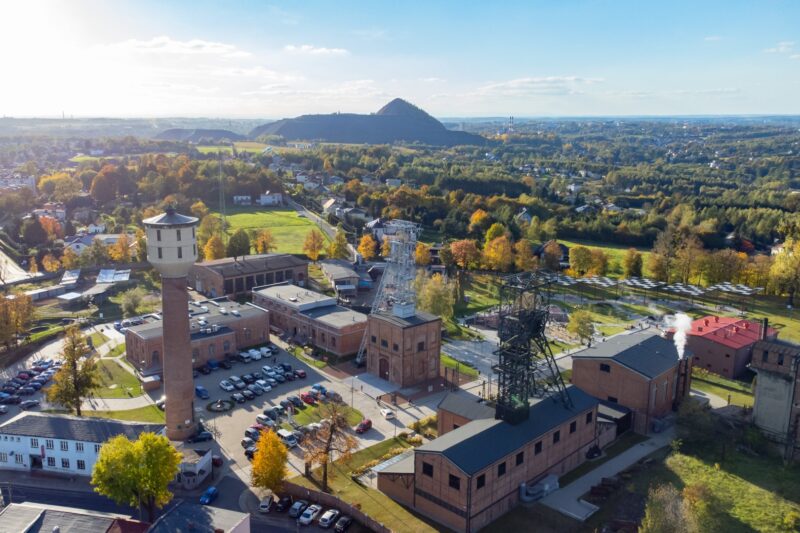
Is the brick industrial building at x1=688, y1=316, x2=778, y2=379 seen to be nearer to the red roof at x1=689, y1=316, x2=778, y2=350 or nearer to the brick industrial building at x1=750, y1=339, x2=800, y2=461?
the red roof at x1=689, y1=316, x2=778, y2=350

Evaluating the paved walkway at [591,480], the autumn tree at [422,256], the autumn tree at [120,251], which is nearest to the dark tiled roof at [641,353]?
the paved walkway at [591,480]

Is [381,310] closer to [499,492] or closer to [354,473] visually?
[354,473]

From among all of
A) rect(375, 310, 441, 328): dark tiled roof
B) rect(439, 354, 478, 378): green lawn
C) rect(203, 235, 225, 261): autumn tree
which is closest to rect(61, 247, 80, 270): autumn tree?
rect(203, 235, 225, 261): autumn tree

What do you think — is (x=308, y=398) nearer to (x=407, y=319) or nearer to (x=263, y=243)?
(x=407, y=319)

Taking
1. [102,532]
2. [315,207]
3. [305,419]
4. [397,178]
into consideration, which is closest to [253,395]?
[305,419]

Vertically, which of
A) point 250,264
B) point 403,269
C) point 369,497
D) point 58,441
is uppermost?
point 403,269

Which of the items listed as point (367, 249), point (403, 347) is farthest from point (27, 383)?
point (367, 249)

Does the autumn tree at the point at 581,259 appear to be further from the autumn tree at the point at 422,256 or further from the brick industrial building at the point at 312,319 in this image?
the brick industrial building at the point at 312,319

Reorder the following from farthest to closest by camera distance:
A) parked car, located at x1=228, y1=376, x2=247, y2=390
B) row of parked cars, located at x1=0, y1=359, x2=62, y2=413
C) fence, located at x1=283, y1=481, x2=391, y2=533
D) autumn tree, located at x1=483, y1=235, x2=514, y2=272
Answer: autumn tree, located at x1=483, y1=235, x2=514, y2=272 → parked car, located at x1=228, y1=376, x2=247, y2=390 → row of parked cars, located at x1=0, y1=359, x2=62, y2=413 → fence, located at x1=283, y1=481, x2=391, y2=533
